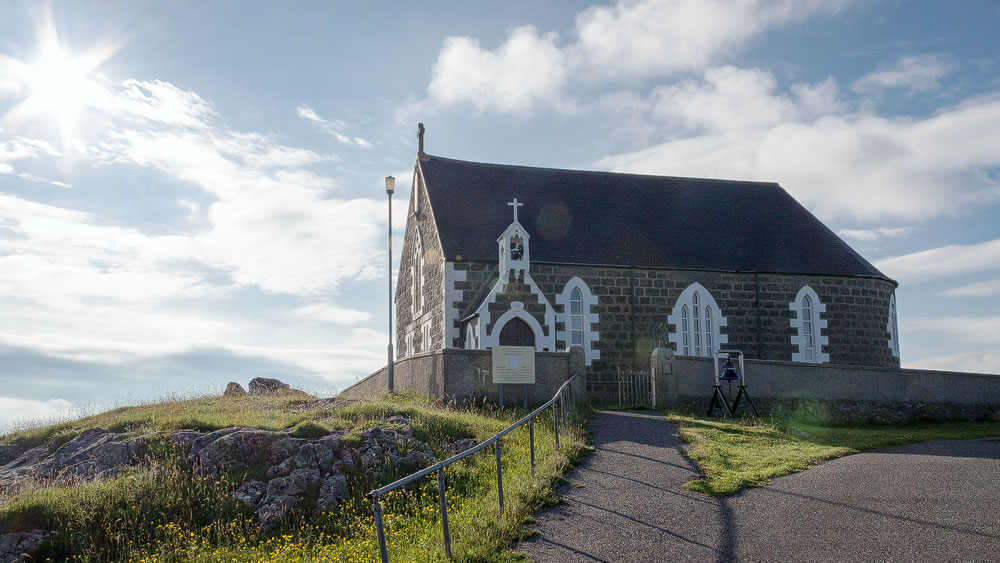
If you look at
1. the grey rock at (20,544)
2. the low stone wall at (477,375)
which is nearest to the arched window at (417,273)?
the low stone wall at (477,375)

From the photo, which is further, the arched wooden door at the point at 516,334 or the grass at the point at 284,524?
the arched wooden door at the point at 516,334

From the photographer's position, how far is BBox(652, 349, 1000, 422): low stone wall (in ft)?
71.9

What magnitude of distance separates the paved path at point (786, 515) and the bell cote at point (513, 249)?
1183cm

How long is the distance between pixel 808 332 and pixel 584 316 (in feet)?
27.9

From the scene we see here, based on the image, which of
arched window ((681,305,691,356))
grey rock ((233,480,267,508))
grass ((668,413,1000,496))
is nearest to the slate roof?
arched window ((681,305,691,356))

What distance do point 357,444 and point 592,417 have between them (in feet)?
20.4

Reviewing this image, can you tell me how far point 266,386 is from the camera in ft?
98.6

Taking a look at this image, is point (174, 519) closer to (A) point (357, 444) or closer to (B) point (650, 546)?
(A) point (357, 444)

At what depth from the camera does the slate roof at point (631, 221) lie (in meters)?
27.8

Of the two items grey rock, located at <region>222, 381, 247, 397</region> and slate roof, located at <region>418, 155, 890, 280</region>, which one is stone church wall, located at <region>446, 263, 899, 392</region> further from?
grey rock, located at <region>222, 381, 247, 397</region>

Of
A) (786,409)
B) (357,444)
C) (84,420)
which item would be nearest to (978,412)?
(786,409)

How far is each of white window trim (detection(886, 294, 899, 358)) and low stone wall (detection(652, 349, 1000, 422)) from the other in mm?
5441

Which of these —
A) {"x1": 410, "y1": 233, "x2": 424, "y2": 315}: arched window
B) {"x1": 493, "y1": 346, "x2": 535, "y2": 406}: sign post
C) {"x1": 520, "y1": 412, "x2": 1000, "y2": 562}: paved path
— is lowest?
{"x1": 520, "y1": 412, "x2": 1000, "y2": 562}: paved path

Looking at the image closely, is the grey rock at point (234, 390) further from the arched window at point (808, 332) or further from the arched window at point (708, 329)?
the arched window at point (808, 332)
